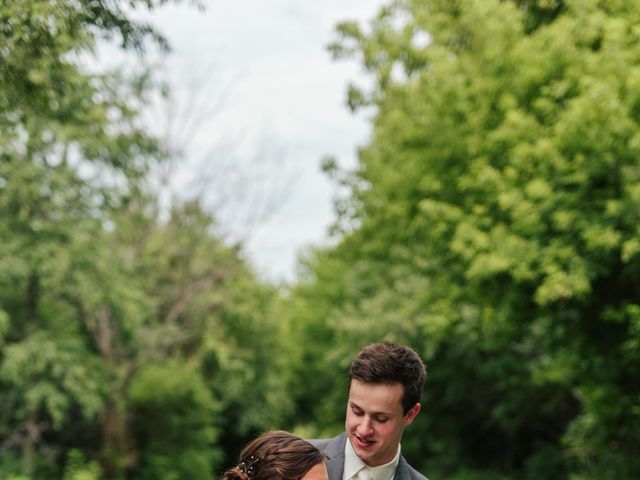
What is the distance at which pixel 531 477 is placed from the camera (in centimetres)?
2200

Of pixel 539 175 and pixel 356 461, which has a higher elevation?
pixel 539 175

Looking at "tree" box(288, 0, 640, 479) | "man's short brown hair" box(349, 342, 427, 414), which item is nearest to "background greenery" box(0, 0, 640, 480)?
"tree" box(288, 0, 640, 479)

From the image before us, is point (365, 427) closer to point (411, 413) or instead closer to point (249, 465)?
point (411, 413)

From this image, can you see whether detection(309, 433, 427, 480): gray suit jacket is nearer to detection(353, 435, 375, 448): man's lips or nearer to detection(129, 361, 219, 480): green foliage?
detection(353, 435, 375, 448): man's lips

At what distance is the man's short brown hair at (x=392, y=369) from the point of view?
10.6 feet

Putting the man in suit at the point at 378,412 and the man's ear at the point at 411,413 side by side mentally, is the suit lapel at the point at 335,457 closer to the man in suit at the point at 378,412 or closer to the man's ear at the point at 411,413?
the man in suit at the point at 378,412

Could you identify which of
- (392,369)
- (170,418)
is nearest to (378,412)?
(392,369)

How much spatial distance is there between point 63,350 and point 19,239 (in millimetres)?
2906

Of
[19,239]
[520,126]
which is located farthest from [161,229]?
[520,126]

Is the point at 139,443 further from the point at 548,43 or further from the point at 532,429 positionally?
the point at 548,43

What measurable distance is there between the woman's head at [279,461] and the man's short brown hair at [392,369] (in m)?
0.41

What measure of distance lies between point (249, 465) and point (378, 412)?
58 cm

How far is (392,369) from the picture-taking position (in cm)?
323

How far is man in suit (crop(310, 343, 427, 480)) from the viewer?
3.19 metres
